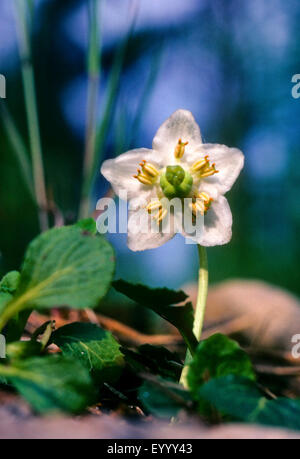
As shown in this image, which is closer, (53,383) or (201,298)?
(53,383)

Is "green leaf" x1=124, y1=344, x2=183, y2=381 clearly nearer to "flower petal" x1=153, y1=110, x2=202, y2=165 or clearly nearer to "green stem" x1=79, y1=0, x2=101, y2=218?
"flower petal" x1=153, y1=110, x2=202, y2=165

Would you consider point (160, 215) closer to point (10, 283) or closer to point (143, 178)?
point (143, 178)

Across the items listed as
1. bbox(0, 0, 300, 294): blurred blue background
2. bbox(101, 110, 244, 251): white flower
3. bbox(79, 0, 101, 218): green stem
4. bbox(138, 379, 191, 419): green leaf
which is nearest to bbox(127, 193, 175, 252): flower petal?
bbox(101, 110, 244, 251): white flower

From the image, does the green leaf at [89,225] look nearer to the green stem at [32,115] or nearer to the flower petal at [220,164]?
the flower petal at [220,164]

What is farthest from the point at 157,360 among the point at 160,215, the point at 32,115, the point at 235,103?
the point at 235,103

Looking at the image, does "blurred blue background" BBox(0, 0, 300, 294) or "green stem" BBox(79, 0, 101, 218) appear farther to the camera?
"blurred blue background" BBox(0, 0, 300, 294)
